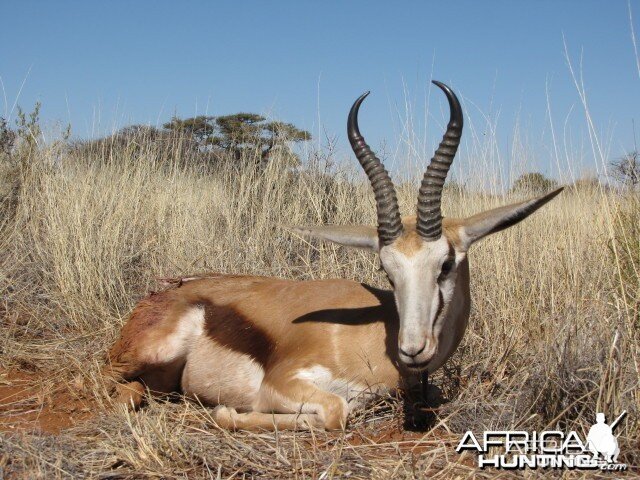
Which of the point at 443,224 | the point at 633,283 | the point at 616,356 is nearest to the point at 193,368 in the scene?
the point at 443,224

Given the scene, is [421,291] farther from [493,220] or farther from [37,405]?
[37,405]

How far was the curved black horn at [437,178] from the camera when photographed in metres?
4.22

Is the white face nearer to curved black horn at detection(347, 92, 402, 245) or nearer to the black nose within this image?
the black nose

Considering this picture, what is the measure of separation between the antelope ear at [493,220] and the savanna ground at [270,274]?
720 millimetres

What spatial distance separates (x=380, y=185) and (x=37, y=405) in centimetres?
302

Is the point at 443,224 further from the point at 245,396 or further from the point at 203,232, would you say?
the point at 203,232

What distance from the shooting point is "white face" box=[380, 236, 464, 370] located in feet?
12.6

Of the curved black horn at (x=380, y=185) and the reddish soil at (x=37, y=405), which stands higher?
the curved black horn at (x=380, y=185)

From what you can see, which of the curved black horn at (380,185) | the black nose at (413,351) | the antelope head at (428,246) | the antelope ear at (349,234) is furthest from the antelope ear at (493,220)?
the black nose at (413,351)

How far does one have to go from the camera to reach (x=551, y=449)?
148 inches

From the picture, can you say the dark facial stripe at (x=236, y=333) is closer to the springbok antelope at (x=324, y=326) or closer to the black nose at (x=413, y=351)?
the springbok antelope at (x=324, y=326)

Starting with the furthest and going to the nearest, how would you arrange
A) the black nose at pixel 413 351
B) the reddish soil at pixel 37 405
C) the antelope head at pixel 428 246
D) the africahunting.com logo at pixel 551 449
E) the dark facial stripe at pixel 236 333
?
the dark facial stripe at pixel 236 333
the reddish soil at pixel 37 405
the antelope head at pixel 428 246
the black nose at pixel 413 351
the africahunting.com logo at pixel 551 449

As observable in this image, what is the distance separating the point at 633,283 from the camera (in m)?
5.84

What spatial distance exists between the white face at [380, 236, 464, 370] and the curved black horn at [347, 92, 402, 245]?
0.11 metres
